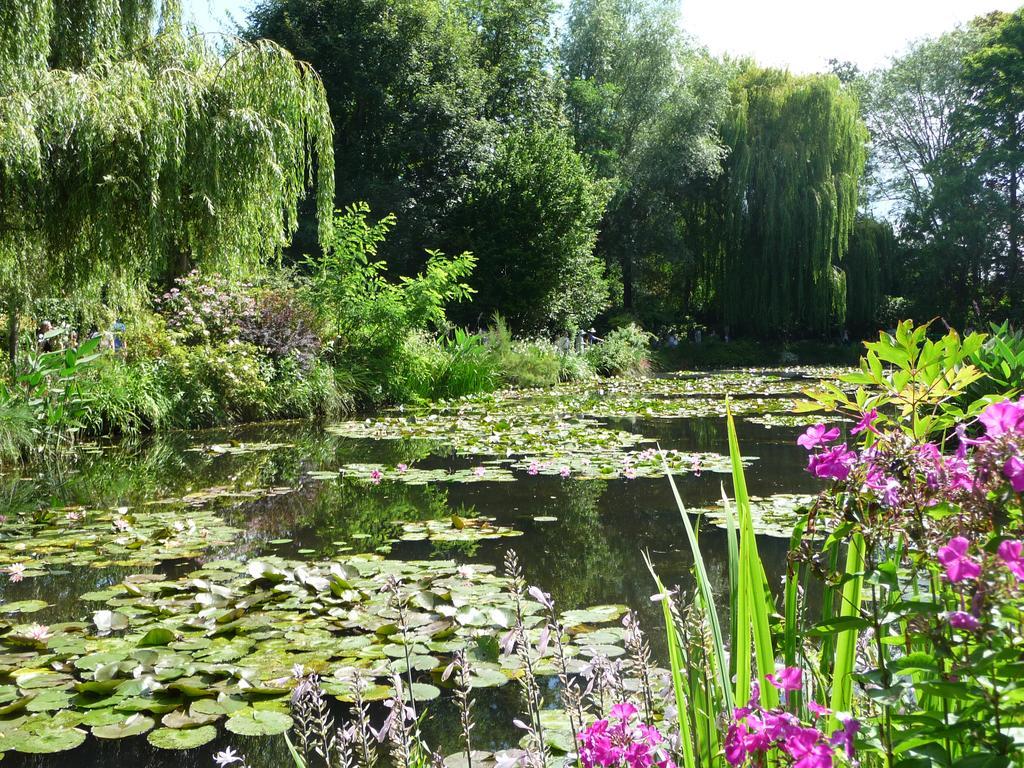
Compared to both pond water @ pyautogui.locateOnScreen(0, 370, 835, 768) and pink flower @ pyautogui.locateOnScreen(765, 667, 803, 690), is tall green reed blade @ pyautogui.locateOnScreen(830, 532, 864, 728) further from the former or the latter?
pond water @ pyautogui.locateOnScreen(0, 370, 835, 768)

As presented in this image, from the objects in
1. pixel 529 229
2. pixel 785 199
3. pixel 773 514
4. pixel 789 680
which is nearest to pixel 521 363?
pixel 529 229

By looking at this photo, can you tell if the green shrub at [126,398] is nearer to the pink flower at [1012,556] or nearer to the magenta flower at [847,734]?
Answer: the magenta flower at [847,734]

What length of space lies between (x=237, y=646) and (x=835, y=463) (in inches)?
75.8

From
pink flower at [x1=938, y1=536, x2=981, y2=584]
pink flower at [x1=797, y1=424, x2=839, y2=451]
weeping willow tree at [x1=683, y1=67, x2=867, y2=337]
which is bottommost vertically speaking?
pink flower at [x1=938, y1=536, x2=981, y2=584]

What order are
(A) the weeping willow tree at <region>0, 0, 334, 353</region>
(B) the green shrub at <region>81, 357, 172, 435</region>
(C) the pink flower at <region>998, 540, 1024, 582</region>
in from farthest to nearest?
(B) the green shrub at <region>81, 357, 172, 435</region> → (A) the weeping willow tree at <region>0, 0, 334, 353</region> → (C) the pink flower at <region>998, 540, 1024, 582</region>

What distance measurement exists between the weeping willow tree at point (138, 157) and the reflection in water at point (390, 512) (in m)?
1.44

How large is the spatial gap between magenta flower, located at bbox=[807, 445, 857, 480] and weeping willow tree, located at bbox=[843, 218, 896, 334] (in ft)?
82.3

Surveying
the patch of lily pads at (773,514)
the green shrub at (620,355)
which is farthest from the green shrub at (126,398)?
the green shrub at (620,355)

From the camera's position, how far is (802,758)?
0.78 metres

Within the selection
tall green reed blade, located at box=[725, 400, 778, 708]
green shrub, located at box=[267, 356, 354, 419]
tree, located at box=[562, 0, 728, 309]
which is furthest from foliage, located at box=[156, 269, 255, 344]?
tree, located at box=[562, 0, 728, 309]

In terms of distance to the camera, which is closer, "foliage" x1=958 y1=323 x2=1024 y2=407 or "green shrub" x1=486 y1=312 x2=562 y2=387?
"foliage" x1=958 y1=323 x2=1024 y2=407

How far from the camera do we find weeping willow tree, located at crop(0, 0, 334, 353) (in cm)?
477

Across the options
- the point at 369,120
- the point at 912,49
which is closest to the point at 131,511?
the point at 369,120

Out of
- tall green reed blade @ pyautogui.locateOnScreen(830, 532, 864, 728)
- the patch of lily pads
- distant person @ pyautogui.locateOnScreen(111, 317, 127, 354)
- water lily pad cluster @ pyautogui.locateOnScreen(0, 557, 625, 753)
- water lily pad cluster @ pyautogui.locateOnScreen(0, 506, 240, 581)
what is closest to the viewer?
tall green reed blade @ pyautogui.locateOnScreen(830, 532, 864, 728)
